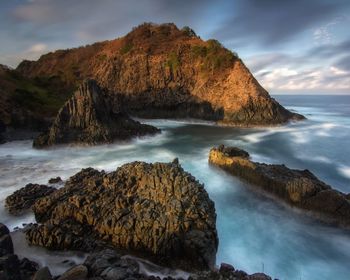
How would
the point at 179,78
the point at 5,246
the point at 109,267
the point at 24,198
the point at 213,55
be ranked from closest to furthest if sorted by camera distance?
1. the point at 109,267
2. the point at 5,246
3. the point at 24,198
4. the point at 213,55
5. the point at 179,78

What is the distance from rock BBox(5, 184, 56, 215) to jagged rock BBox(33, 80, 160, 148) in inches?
493

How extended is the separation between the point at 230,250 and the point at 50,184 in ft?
36.7

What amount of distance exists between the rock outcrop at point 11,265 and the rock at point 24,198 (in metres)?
3.76

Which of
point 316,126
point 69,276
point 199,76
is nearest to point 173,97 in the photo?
point 199,76

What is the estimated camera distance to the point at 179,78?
5556cm

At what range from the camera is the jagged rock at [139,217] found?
10.8 meters

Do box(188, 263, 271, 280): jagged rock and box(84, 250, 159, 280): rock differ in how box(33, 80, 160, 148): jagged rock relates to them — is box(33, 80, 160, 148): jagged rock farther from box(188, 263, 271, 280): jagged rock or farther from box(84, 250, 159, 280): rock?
box(188, 263, 271, 280): jagged rock

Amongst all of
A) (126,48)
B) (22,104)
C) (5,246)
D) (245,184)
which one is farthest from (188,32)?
(5,246)

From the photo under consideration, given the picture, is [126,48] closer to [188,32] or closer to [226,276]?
[188,32]

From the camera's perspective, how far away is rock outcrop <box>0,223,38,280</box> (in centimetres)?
841

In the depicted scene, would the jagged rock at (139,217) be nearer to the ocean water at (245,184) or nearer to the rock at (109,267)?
the ocean water at (245,184)

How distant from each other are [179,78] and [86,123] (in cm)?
2829

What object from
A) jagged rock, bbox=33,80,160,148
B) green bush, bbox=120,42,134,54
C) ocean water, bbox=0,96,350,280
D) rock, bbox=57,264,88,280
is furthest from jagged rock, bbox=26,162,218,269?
green bush, bbox=120,42,134,54

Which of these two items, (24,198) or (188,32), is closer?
(24,198)
